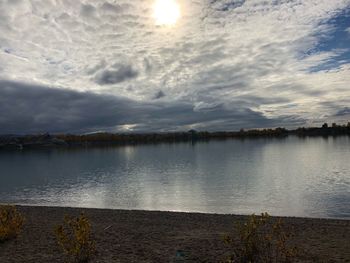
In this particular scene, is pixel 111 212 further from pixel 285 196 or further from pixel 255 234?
pixel 285 196

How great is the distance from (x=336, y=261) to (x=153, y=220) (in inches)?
363

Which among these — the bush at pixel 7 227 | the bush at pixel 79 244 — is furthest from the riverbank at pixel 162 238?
the bush at pixel 79 244

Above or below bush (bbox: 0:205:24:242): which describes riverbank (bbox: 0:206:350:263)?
below

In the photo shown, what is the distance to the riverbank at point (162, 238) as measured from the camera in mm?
10445

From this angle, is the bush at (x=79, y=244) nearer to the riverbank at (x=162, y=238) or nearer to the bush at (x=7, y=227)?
the riverbank at (x=162, y=238)

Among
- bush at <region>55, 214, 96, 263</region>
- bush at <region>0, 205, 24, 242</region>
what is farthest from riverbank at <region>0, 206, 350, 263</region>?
bush at <region>55, 214, 96, 263</region>

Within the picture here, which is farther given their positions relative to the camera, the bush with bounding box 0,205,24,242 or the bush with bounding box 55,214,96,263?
the bush with bounding box 0,205,24,242

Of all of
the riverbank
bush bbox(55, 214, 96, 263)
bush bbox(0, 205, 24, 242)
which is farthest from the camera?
bush bbox(0, 205, 24, 242)

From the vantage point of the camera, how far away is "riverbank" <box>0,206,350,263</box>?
10.4m

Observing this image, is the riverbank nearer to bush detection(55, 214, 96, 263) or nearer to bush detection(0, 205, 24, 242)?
bush detection(0, 205, 24, 242)

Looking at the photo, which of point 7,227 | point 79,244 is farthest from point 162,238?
point 7,227

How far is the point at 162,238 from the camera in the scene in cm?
1303

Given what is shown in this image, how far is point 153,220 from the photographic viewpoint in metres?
17.4

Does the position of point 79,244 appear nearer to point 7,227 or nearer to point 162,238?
point 162,238
